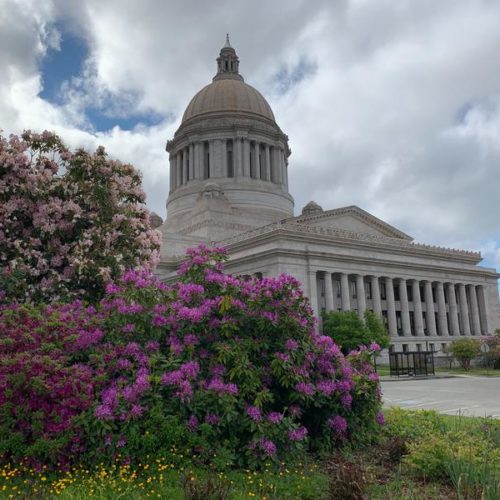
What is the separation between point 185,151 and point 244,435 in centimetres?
7883

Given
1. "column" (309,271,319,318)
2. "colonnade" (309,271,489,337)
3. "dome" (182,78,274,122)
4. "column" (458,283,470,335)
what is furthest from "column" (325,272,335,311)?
"dome" (182,78,274,122)

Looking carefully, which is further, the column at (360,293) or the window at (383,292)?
the window at (383,292)

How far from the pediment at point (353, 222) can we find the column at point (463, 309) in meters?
9.03

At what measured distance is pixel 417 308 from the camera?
203ft

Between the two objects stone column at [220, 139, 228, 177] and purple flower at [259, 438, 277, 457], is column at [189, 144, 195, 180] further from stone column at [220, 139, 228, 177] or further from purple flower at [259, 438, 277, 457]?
purple flower at [259, 438, 277, 457]

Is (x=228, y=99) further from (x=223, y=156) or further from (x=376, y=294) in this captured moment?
(x=376, y=294)

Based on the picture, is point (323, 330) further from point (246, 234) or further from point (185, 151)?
point (185, 151)

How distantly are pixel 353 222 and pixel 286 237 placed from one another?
54.3ft

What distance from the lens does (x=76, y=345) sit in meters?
10.3

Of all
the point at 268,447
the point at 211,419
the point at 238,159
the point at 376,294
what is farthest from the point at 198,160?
the point at 268,447

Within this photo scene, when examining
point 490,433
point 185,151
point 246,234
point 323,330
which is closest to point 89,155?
point 490,433

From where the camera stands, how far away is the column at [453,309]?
2532 inches

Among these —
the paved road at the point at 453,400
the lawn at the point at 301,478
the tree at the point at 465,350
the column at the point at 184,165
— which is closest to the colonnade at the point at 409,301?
the tree at the point at 465,350

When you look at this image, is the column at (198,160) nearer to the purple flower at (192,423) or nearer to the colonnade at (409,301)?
the colonnade at (409,301)
